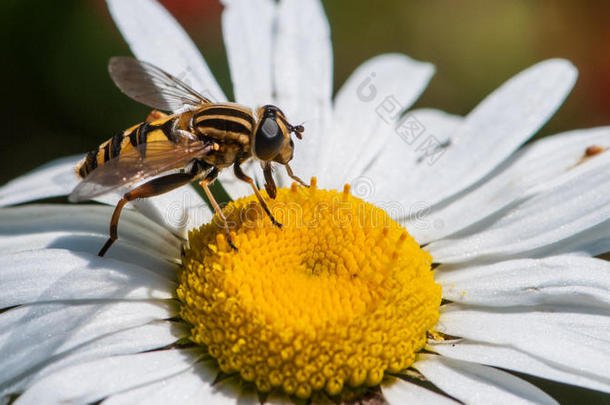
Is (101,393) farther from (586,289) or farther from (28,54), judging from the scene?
(28,54)

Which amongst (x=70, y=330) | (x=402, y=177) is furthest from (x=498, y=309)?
(x=70, y=330)

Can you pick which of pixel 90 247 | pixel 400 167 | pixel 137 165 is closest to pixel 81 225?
pixel 90 247

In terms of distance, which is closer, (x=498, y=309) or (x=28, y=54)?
(x=498, y=309)

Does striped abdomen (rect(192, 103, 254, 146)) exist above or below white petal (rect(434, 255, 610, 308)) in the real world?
below

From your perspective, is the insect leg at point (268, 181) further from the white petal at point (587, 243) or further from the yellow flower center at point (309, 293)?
the white petal at point (587, 243)

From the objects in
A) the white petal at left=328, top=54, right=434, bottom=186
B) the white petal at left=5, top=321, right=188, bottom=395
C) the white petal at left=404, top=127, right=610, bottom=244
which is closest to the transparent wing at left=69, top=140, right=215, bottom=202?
the white petal at left=5, top=321, right=188, bottom=395

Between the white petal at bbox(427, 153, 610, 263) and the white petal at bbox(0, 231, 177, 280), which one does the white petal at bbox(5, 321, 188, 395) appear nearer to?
the white petal at bbox(0, 231, 177, 280)

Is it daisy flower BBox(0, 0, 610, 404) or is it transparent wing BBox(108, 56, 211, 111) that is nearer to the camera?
daisy flower BBox(0, 0, 610, 404)
